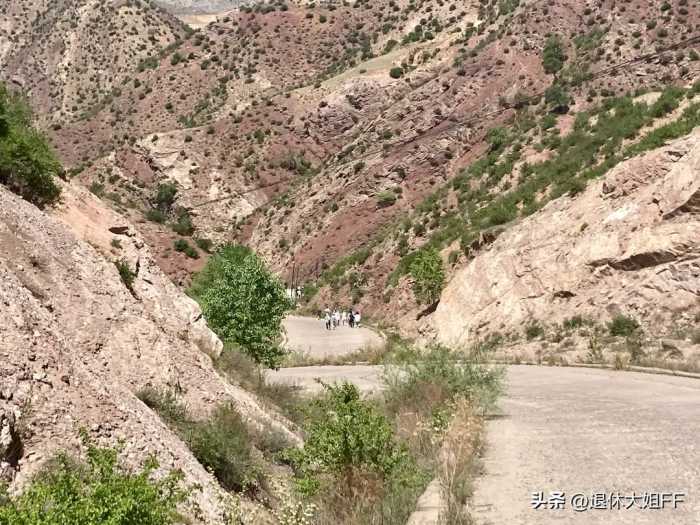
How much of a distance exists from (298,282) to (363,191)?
10.3m

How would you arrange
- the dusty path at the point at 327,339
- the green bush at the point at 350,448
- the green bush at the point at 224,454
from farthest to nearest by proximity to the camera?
the dusty path at the point at 327,339
the green bush at the point at 224,454
the green bush at the point at 350,448

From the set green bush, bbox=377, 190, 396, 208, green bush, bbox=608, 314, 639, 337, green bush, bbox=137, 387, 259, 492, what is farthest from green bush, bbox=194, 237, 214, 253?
green bush, bbox=137, 387, 259, 492

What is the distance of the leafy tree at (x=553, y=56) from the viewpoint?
61188mm

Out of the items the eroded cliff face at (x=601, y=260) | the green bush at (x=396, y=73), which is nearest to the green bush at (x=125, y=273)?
the eroded cliff face at (x=601, y=260)

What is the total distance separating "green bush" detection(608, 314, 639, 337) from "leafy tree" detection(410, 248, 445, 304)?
39.5 ft

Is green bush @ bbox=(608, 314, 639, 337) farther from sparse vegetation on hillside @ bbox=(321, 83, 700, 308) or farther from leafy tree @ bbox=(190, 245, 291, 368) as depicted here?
leafy tree @ bbox=(190, 245, 291, 368)

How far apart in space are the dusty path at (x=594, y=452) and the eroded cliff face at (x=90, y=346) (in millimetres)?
3091

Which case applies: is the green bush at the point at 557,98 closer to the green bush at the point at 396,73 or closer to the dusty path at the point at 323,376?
the green bush at the point at 396,73

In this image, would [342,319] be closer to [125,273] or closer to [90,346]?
[125,273]

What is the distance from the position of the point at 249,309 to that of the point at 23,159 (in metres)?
9.28

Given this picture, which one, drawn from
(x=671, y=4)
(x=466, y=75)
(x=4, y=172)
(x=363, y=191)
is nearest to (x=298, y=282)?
(x=363, y=191)

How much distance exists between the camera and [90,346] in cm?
786

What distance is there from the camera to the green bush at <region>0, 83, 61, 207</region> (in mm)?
10086

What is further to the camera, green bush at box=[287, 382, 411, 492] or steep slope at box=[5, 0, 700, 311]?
steep slope at box=[5, 0, 700, 311]
